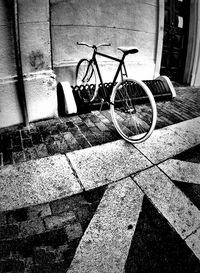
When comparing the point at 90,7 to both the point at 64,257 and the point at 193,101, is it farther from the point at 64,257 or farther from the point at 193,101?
the point at 64,257

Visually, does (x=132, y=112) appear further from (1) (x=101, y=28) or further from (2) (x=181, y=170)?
(1) (x=101, y=28)

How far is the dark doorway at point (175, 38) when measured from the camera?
6587 millimetres

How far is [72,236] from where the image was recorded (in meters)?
2.00

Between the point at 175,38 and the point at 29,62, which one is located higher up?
the point at 175,38

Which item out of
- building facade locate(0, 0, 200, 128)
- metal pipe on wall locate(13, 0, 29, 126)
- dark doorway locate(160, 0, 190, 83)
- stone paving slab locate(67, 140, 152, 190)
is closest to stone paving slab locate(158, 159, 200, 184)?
stone paving slab locate(67, 140, 152, 190)

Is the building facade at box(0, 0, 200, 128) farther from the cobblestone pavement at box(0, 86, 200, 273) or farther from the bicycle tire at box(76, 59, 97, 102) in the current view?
the cobblestone pavement at box(0, 86, 200, 273)

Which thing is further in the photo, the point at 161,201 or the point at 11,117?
the point at 11,117

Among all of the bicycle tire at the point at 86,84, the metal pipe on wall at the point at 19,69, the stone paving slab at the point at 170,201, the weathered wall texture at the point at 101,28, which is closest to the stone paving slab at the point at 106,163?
the stone paving slab at the point at 170,201

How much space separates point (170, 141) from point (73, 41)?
3.18m

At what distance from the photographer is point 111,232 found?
2.05 metres

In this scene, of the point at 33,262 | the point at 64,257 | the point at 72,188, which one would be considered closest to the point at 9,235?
the point at 33,262

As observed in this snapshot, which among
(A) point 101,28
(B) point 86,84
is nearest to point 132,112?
(B) point 86,84

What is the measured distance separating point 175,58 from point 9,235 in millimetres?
7217

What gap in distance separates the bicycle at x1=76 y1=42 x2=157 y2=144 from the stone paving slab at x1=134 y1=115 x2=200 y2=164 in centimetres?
19
